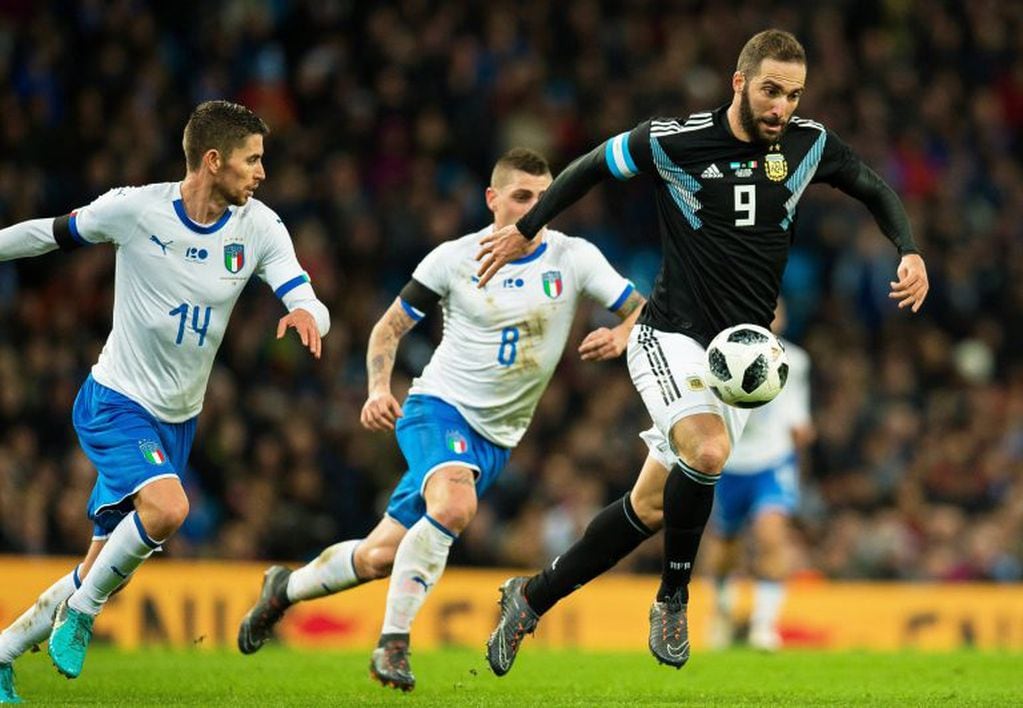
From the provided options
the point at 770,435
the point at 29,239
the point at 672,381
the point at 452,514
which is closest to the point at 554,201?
the point at 672,381

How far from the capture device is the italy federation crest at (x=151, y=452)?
26.1 ft

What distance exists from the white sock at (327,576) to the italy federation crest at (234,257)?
188cm

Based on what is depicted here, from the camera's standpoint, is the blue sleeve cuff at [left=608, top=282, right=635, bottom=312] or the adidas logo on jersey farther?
the blue sleeve cuff at [left=608, top=282, right=635, bottom=312]

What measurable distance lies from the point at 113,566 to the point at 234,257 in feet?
5.21

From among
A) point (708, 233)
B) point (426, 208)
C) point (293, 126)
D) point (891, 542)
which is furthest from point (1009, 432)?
point (708, 233)

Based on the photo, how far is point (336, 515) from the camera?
15.3 metres

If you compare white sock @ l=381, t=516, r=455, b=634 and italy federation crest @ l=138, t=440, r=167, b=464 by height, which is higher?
italy federation crest @ l=138, t=440, r=167, b=464

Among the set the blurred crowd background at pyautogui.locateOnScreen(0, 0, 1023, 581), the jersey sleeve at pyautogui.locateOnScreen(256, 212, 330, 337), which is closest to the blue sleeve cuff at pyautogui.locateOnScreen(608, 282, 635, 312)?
the jersey sleeve at pyautogui.locateOnScreen(256, 212, 330, 337)

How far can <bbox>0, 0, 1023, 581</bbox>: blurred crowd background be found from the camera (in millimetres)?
15273

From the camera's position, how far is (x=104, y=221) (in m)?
8.05

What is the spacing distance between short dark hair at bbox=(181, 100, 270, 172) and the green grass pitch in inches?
102

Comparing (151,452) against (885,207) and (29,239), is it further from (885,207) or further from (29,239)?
(885,207)

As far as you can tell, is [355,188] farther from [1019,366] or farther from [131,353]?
[131,353]

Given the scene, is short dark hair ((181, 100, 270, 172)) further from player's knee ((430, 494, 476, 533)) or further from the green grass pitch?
the green grass pitch
